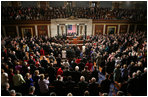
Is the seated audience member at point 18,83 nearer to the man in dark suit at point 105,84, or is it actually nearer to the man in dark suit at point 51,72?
the man in dark suit at point 51,72

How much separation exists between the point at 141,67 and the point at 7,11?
20.1 m

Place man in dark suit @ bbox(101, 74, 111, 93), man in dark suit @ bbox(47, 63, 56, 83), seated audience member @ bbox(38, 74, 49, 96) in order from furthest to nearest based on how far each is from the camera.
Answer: man in dark suit @ bbox(47, 63, 56, 83) → man in dark suit @ bbox(101, 74, 111, 93) → seated audience member @ bbox(38, 74, 49, 96)

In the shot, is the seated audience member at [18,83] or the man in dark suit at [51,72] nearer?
the seated audience member at [18,83]

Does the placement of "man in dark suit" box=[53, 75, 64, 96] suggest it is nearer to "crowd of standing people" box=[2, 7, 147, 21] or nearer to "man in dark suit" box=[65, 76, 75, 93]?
"man in dark suit" box=[65, 76, 75, 93]

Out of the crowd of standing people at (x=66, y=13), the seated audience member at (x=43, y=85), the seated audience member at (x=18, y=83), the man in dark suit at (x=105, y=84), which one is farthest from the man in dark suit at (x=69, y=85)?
the crowd of standing people at (x=66, y=13)

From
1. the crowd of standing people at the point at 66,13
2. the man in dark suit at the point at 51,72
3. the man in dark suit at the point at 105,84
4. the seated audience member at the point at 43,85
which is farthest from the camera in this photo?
the crowd of standing people at the point at 66,13

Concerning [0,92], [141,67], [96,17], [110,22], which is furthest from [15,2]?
[141,67]

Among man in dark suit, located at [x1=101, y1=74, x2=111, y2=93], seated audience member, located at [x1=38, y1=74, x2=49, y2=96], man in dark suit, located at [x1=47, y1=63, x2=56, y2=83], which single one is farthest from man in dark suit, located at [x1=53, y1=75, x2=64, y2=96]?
man in dark suit, located at [x1=101, y1=74, x2=111, y2=93]

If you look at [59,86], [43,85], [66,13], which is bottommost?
[59,86]

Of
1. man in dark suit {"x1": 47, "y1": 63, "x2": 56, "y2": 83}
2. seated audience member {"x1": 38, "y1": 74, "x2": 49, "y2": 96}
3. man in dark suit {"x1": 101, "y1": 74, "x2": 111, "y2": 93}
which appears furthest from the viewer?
man in dark suit {"x1": 47, "y1": 63, "x2": 56, "y2": 83}

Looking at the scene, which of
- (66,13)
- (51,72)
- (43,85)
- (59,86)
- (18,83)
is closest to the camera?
(43,85)

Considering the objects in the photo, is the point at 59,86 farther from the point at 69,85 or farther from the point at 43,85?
the point at 43,85

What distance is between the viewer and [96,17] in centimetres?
1969

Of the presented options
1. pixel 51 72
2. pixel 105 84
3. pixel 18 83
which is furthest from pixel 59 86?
pixel 105 84
